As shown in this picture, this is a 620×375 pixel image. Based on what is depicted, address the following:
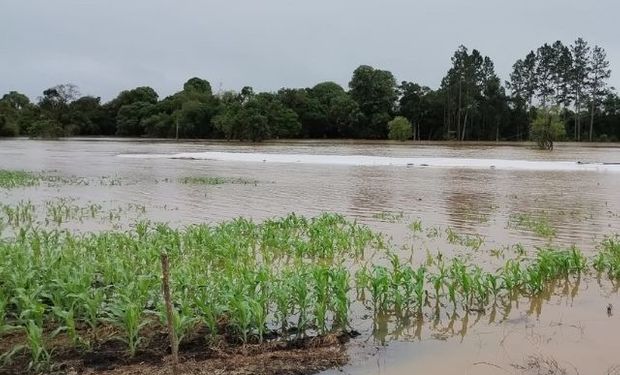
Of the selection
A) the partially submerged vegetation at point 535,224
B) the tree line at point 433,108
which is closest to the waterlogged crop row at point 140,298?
the partially submerged vegetation at point 535,224

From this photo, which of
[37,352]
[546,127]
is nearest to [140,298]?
[37,352]

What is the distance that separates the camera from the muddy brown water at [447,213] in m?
5.02

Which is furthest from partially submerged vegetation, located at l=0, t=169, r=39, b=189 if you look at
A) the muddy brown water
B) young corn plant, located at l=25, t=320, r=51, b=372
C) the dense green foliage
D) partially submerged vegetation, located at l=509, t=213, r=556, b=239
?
the dense green foliage

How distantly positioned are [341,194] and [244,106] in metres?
57.5

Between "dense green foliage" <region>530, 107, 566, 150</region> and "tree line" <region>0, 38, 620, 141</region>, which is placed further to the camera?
"tree line" <region>0, 38, 620, 141</region>

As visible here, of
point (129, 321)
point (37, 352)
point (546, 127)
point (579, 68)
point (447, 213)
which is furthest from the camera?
point (579, 68)

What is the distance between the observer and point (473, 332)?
5.56m

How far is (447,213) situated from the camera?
13.5m

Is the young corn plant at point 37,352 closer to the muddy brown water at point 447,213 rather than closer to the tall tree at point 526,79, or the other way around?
the muddy brown water at point 447,213

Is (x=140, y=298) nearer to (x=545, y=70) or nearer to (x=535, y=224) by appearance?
(x=535, y=224)

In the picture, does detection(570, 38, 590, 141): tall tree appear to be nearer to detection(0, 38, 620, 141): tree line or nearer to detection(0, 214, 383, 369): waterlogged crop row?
detection(0, 38, 620, 141): tree line

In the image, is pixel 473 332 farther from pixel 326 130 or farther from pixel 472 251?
pixel 326 130

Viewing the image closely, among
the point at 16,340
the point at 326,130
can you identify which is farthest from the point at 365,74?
the point at 16,340

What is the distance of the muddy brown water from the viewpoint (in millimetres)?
5016
